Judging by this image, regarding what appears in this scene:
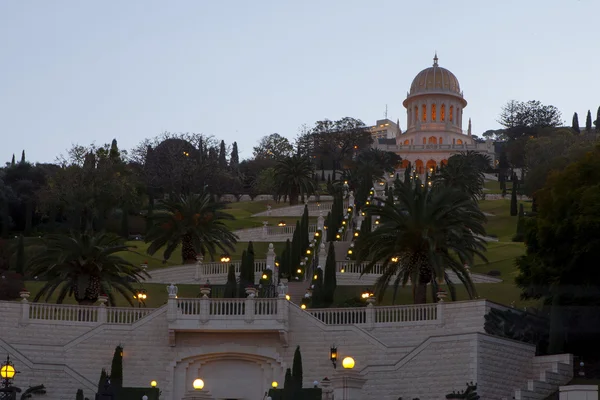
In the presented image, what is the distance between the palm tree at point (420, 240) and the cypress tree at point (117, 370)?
39.6ft

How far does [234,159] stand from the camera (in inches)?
6619

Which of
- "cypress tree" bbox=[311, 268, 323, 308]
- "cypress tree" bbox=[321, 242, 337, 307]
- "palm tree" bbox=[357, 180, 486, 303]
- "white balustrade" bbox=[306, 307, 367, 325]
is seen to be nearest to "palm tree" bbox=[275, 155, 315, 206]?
"cypress tree" bbox=[321, 242, 337, 307]

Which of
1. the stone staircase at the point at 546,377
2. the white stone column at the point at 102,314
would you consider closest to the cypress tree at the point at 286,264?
the white stone column at the point at 102,314

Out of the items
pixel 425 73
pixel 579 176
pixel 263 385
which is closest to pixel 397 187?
pixel 579 176

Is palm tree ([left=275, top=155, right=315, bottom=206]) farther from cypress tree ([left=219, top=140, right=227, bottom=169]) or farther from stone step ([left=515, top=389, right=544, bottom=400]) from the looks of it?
stone step ([left=515, top=389, right=544, bottom=400])

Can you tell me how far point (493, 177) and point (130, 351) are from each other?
379 ft

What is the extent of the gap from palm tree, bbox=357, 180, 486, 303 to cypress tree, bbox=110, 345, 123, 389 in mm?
12059

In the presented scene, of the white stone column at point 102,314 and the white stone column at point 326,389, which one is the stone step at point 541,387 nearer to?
the white stone column at point 326,389

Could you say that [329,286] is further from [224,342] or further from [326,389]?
[326,389]

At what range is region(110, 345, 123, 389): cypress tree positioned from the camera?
4766 cm

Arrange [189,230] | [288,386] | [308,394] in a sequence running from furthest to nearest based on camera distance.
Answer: [189,230] → [288,386] → [308,394]

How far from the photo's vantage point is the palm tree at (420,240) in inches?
2122

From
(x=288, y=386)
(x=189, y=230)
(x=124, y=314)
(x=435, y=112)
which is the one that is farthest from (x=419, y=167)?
(x=288, y=386)

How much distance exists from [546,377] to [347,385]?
11950 mm
